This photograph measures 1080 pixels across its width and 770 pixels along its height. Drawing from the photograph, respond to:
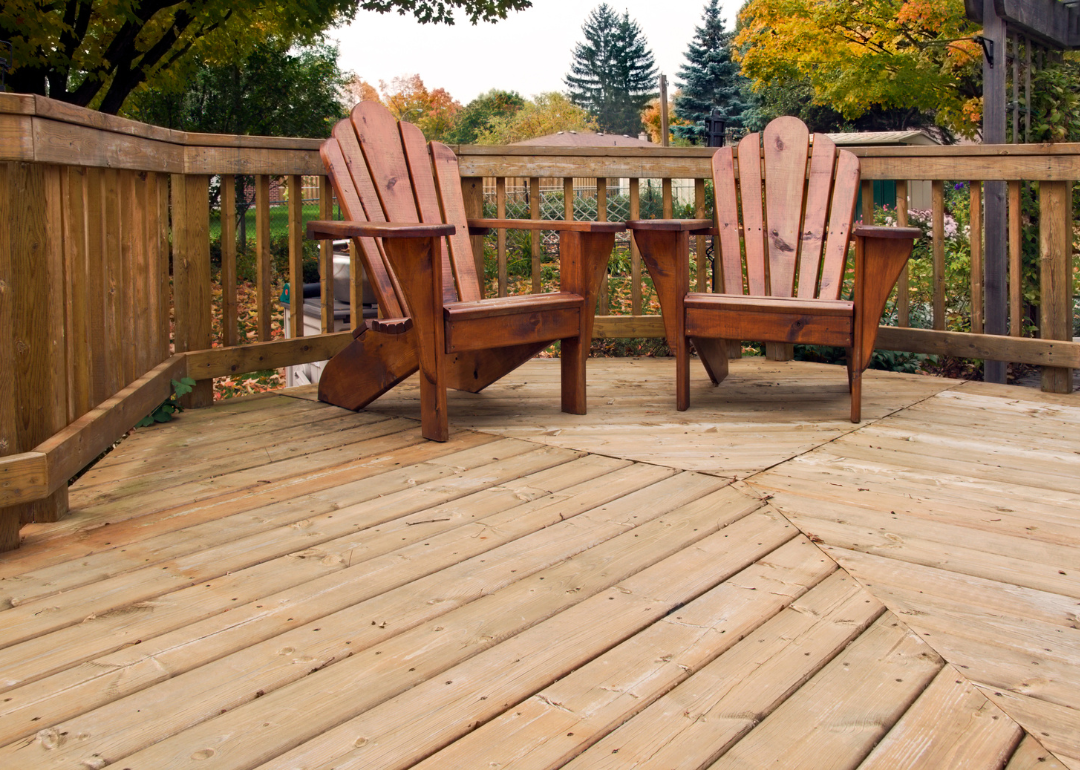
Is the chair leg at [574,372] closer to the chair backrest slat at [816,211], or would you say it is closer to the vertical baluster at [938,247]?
the chair backrest slat at [816,211]

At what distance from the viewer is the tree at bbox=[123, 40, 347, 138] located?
1243cm

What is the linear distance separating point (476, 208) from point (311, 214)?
14.9 metres

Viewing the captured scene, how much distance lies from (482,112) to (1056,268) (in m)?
43.4

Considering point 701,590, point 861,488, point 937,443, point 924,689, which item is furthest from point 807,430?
point 924,689

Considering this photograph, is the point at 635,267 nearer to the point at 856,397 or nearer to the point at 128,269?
the point at 856,397

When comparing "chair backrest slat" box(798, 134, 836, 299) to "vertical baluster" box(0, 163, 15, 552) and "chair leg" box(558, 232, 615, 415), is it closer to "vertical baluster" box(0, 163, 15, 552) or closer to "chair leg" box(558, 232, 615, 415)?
"chair leg" box(558, 232, 615, 415)

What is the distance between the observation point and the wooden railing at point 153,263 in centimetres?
192

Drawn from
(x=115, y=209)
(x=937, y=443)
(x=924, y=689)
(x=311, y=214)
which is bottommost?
(x=924, y=689)

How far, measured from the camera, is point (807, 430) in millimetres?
2922

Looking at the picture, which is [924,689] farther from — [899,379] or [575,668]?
[899,379]

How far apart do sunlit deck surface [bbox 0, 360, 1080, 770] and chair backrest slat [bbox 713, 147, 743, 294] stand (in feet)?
2.91

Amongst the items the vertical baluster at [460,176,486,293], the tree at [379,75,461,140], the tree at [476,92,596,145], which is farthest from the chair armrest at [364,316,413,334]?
the tree at [476,92,596,145]

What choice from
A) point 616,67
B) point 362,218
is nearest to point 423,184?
point 362,218

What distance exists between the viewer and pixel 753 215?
3568mm
